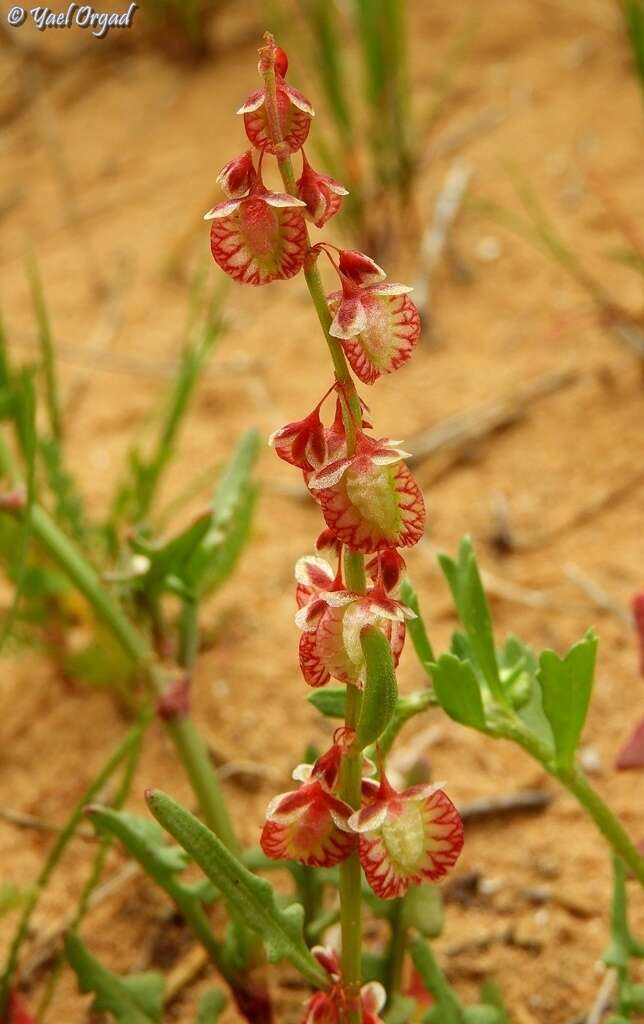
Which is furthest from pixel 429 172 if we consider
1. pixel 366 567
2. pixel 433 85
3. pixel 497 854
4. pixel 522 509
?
pixel 366 567

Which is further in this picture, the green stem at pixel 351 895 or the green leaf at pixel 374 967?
the green leaf at pixel 374 967

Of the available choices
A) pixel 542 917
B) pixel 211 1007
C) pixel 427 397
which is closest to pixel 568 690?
pixel 211 1007

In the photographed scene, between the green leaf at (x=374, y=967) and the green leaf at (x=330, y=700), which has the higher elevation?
the green leaf at (x=330, y=700)

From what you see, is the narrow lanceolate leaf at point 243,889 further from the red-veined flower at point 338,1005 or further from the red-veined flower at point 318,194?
the red-veined flower at point 318,194

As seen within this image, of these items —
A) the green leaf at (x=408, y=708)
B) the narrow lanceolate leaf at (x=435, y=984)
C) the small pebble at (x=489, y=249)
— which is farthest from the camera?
the small pebble at (x=489, y=249)

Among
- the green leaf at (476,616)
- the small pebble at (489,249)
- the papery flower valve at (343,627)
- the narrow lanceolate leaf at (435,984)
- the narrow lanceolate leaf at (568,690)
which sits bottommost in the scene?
the narrow lanceolate leaf at (435,984)

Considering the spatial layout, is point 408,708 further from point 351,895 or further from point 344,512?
point 344,512

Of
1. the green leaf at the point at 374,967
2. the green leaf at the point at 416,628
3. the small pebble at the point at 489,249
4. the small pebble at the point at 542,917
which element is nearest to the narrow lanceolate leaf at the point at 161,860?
the green leaf at the point at 374,967
